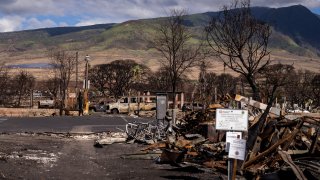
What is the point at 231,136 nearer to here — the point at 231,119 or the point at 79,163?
the point at 231,119

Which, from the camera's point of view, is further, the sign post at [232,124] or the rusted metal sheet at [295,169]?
the rusted metal sheet at [295,169]

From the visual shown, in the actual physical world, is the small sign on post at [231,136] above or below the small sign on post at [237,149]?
above

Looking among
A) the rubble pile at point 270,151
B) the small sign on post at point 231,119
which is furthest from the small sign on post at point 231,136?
the rubble pile at point 270,151

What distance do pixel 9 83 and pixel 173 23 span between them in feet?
104

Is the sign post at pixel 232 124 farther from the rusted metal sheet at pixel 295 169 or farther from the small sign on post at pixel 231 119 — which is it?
the rusted metal sheet at pixel 295 169

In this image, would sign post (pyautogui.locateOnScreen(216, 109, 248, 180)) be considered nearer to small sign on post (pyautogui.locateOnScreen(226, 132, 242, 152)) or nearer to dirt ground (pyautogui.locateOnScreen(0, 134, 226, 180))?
small sign on post (pyautogui.locateOnScreen(226, 132, 242, 152))

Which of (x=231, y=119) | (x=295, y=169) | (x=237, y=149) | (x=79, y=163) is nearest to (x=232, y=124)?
(x=231, y=119)

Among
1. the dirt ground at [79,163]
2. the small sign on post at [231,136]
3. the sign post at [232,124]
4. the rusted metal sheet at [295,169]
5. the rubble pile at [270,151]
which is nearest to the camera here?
the small sign on post at [231,136]

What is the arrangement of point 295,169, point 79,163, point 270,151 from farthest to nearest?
point 79,163 → point 270,151 → point 295,169

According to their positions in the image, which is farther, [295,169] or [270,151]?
[270,151]

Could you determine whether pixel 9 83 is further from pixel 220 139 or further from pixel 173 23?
pixel 220 139

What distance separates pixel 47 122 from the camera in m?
34.1

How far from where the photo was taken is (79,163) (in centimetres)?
1705

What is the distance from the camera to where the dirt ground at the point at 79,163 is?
1462cm
